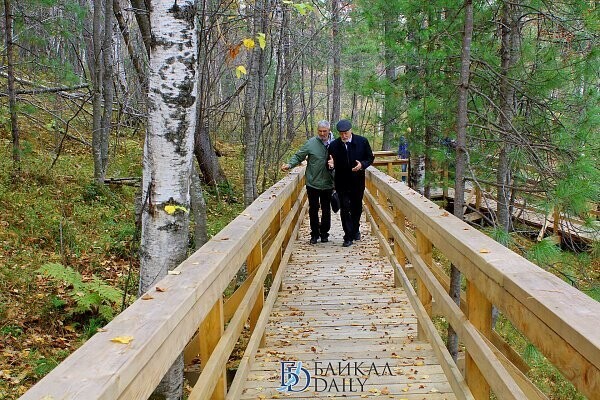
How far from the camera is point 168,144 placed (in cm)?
378

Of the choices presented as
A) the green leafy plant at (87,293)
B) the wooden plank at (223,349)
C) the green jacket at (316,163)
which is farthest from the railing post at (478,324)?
the green jacket at (316,163)

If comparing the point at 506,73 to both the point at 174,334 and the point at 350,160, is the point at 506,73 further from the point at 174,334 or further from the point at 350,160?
the point at 174,334

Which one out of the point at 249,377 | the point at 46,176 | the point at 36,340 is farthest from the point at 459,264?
the point at 46,176

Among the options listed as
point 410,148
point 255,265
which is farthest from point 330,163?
point 255,265

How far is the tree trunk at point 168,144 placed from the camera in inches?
146

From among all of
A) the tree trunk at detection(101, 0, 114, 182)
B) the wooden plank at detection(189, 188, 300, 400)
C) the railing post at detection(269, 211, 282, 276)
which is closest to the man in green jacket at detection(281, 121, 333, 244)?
the railing post at detection(269, 211, 282, 276)

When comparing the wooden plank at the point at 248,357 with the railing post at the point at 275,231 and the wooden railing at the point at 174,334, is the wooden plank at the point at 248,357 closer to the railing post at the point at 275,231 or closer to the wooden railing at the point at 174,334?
the wooden railing at the point at 174,334

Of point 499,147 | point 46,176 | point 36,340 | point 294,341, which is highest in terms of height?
point 499,147

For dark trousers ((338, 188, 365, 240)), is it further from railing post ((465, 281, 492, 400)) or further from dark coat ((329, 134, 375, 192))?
railing post ((465, 281, 492, 400))

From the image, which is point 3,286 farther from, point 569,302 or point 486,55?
point 486,55

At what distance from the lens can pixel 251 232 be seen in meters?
3.70

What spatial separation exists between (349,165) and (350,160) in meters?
0.07

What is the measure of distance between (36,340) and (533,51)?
22.8 feet

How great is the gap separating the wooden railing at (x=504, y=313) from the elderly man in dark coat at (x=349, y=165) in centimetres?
337
